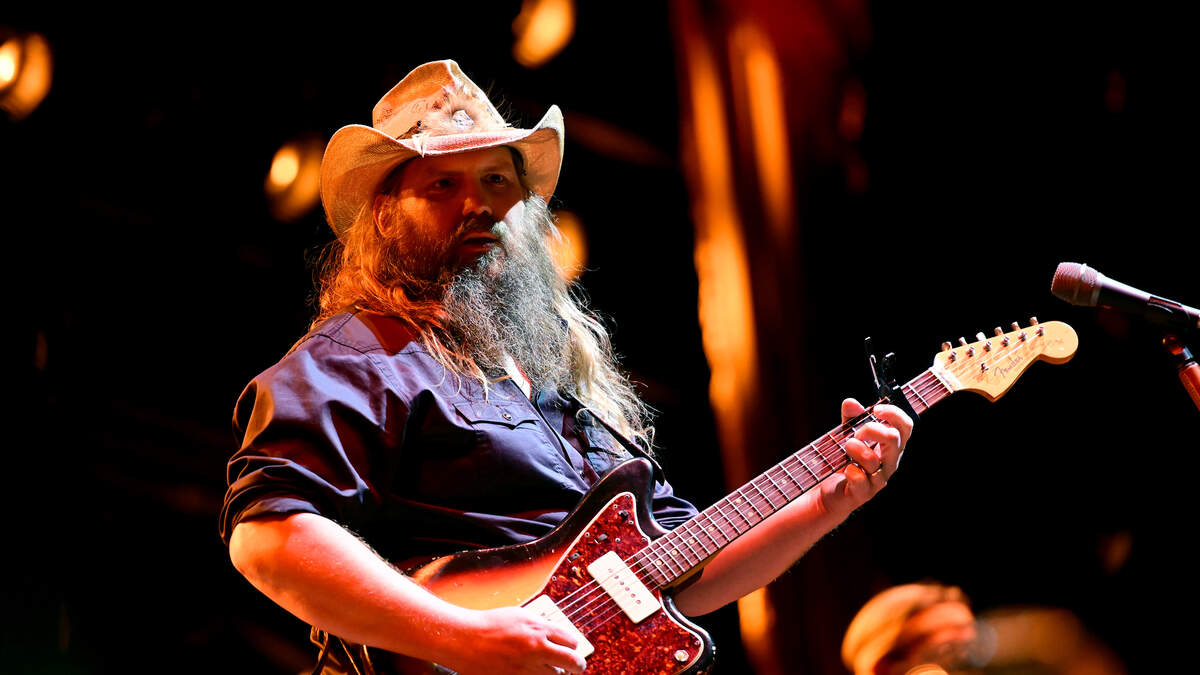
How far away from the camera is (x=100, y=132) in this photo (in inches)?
103

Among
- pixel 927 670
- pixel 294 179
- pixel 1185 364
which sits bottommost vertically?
pixel 927 670

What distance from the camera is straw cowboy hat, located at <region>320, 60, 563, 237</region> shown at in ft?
6.97

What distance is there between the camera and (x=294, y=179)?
2.82m

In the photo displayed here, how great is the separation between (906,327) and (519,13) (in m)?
1.60

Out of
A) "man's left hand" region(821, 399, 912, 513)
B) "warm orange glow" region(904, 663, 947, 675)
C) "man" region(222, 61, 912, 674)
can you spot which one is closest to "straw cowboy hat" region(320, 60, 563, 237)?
"man" region(222, 61, 912, 674)

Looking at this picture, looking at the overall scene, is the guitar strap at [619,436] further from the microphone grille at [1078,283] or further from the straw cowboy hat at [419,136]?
the microphone grille at [1078,283]

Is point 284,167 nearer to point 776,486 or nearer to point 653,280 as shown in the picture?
point 653,280

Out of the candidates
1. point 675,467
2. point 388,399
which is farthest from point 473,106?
point 675,467

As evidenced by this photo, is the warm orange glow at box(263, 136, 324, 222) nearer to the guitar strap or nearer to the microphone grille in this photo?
the guitar strap

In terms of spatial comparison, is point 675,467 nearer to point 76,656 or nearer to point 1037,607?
point 1037,607

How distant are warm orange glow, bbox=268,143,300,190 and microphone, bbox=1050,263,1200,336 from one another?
2.04m

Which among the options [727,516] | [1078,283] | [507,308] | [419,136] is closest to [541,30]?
[419,136]

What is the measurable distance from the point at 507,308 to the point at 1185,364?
1290 mm

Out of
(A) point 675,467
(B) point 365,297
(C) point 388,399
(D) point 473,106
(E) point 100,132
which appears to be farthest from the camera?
(A) point 675,467
